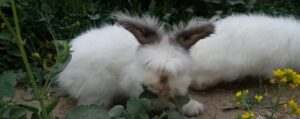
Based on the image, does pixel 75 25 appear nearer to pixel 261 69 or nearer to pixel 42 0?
pixel 42 0

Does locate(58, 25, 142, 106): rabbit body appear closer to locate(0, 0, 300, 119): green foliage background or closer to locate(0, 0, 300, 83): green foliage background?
locate(0, 0, 300, 119): green foliage background

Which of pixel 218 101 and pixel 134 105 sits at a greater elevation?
pixel 134 105

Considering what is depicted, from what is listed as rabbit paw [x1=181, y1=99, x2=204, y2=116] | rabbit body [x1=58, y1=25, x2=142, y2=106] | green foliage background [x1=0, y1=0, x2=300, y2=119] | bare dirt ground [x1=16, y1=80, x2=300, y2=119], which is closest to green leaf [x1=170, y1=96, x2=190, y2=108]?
rabbit body [x1=58, y1=25, x2=142, y2=106]

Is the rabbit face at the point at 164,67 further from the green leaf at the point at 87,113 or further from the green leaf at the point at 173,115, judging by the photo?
the green leaf at the point at 87,113

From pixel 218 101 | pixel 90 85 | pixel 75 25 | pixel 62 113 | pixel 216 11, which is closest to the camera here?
pixel 90 85

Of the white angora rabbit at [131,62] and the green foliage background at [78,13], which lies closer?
the white angora rabbit at [131,62]

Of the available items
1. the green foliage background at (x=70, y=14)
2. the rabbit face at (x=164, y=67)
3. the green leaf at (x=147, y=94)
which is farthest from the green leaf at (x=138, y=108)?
the green foliage background at (x=70, y=14)

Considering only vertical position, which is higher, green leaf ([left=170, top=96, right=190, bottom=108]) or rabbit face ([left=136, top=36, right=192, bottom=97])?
rabbit face ([left=136, top=36, right=192, bottom=97])

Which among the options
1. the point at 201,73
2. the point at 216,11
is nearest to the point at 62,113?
the point at 201,73

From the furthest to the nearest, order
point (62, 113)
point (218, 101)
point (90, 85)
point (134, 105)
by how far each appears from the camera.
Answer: point (218, 101) < point (62, 113) < point (90, 85) < point (134, 105)
